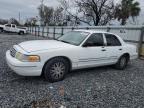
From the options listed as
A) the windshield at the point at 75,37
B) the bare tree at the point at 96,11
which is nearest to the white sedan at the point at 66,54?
the windshield at the point at 75,37

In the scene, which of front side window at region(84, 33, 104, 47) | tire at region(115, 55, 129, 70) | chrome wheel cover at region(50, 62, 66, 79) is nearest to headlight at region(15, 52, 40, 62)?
chrome wheel cover at region(50, 62, 66, 79)

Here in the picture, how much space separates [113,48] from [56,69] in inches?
96.9

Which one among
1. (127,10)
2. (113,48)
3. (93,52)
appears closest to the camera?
(93,52)

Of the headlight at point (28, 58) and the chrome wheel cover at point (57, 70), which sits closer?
the headlight at point (28, 58)

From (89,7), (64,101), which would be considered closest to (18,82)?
(64,101)

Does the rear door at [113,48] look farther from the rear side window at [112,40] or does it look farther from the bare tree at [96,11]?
the bare tree at [96,11]

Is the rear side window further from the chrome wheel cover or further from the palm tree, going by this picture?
the palm tree

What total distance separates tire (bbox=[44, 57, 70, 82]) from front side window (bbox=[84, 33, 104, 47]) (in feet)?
3.29

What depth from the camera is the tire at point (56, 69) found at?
447 centimetres

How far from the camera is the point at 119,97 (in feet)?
13.2

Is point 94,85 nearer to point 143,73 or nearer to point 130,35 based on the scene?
point 143,73

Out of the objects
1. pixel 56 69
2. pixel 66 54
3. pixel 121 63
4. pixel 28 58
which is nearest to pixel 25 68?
pixel 28 58

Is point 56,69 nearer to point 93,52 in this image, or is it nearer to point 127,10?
point 93,52

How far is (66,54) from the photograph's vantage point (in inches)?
185
